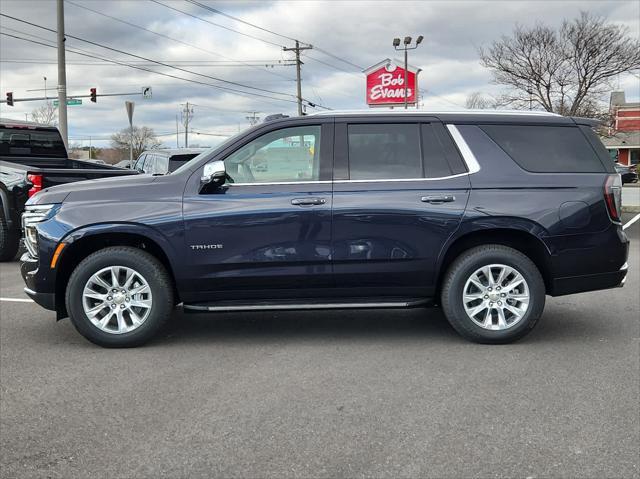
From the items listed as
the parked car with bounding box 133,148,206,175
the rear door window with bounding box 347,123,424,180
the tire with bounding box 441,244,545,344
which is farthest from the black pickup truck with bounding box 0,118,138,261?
the tire with bounding box 441,244,545,344

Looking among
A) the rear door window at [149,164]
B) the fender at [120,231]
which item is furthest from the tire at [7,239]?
the fender at [120,231]

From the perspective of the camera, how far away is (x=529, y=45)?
2550 cm

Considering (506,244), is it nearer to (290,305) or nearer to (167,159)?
(290,305)

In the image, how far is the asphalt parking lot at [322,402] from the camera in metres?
3.13

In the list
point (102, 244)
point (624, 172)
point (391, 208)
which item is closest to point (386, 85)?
point (624, 172)

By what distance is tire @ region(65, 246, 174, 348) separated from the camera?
16.5 ft

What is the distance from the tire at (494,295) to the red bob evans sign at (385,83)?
30.7 m

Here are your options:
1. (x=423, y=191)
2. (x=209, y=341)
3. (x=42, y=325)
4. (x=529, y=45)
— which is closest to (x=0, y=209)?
(x=42, y=325)

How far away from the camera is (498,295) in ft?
17.0

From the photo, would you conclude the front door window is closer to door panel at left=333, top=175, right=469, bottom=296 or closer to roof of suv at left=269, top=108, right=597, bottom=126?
roof of suv at left=269, top=108, right=597, bottom=126

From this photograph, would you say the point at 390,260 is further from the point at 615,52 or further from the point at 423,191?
the point at 615,52

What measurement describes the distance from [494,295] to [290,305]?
167 centimetres

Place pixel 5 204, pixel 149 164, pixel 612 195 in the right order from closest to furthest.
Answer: pixel 612 195 < pixel 5 204 < pixel 149 164

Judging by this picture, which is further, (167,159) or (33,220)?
(167,159)
